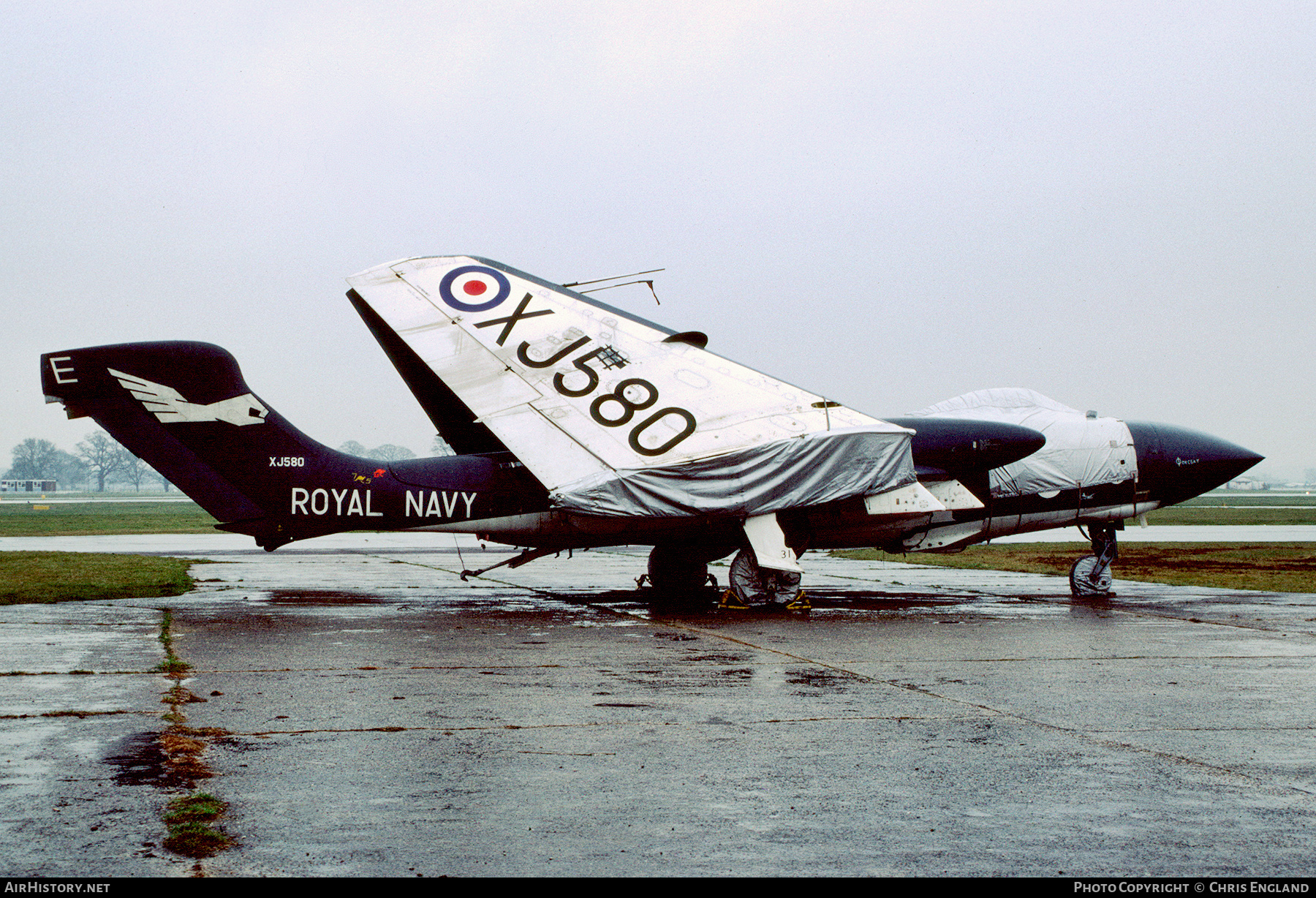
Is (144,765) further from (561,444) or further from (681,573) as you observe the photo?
(681,573)

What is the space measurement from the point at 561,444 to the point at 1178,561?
65.8 ft

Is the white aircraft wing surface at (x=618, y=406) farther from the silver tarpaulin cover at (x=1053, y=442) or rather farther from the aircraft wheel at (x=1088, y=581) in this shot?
the aircraft wheel at (x=1088, y=581)

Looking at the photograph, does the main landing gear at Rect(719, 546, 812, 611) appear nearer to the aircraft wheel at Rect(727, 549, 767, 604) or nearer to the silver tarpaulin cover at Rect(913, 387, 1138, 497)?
the aircraft wheel at Rect(727, 549, 767, 604)

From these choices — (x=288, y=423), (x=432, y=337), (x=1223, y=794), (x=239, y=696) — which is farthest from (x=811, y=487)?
(x=1223, y=794)

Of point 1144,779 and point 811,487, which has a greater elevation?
point 811,487

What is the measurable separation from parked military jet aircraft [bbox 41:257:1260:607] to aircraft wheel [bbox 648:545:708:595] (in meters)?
0.96

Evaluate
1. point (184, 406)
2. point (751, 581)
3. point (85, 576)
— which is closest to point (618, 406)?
point (751, 581)

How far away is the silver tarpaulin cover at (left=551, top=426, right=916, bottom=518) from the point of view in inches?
639

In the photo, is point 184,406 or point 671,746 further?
point 184,406

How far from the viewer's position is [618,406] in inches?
666

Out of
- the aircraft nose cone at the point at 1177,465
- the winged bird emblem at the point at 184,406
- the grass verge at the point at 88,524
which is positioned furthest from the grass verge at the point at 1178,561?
the grass verge at the point at 88,524

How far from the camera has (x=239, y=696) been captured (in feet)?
30.4

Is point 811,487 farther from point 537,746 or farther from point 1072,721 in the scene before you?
point 537,746

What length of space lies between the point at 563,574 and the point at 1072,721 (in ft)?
59.8
